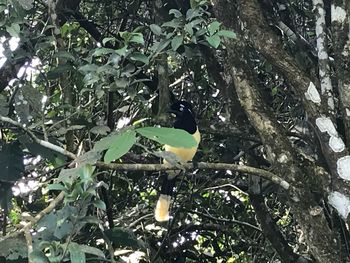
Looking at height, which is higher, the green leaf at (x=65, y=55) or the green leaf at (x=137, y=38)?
the green leaf at (x=65, y=55)

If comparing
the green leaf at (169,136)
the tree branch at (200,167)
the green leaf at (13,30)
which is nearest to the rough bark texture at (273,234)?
A: the tree branch at (200,167)

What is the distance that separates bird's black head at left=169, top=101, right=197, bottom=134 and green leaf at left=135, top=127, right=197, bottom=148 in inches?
58.5

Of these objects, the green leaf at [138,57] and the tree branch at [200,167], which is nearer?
the tree branch at [200,167]

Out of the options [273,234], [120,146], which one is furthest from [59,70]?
[273,234]

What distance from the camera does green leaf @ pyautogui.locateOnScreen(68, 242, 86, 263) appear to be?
4.35 ft

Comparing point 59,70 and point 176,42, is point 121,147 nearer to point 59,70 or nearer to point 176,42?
point 176,42

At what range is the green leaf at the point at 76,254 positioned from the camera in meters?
1.33

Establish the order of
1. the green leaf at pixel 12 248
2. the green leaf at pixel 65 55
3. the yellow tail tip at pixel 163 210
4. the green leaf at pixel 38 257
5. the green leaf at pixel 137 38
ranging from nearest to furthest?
the green leaf at pixel 38 257
the green leaf at pixel 12 248
the green leaf at pixel 137 38
the green leaf at pixel 65 55
the yellow tail tip at pixel 163 210

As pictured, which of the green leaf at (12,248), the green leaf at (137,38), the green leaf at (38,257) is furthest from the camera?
the green leaf at (137,38)

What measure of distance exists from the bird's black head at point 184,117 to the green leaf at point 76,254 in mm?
1566

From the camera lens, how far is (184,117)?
3.04 metres

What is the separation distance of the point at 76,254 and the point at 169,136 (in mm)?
320

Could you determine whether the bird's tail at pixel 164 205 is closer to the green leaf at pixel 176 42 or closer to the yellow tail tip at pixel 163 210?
the yellow tail tip at pixel 163 210

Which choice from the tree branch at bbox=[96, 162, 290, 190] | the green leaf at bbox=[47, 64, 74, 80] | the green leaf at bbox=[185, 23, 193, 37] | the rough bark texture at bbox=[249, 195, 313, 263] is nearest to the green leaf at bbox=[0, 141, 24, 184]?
the green leaf at bbox=[47, 64, 74, 80]
